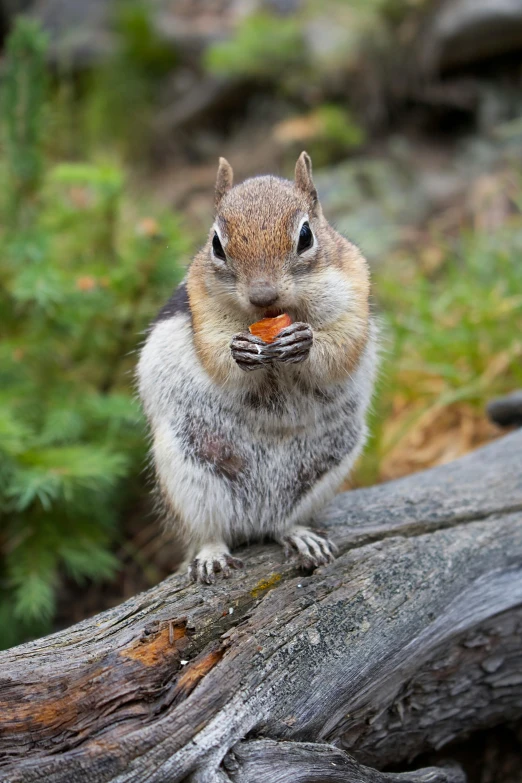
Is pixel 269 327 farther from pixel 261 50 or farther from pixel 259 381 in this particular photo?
pixel 261 50

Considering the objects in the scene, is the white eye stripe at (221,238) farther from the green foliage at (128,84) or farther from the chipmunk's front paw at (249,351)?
the green foliage at (128,84)

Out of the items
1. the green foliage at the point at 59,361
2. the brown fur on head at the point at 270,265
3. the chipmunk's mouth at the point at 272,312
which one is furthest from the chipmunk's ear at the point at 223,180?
the green foliage at the point at 59,361

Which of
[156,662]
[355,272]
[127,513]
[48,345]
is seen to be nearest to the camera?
[156,662]

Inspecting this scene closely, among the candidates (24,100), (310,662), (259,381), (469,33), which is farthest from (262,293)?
(469,33)

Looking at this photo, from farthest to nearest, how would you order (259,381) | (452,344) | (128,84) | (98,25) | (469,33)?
(98,25) < (128,84) < (469,33) < (452,344) < (259,381)

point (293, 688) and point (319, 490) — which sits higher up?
point (319, 490)

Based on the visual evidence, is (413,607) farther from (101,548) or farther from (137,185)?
(137,185)

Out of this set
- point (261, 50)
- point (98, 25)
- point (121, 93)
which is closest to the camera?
point (261, 50)

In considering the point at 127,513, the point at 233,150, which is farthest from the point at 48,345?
the point at 233,150
